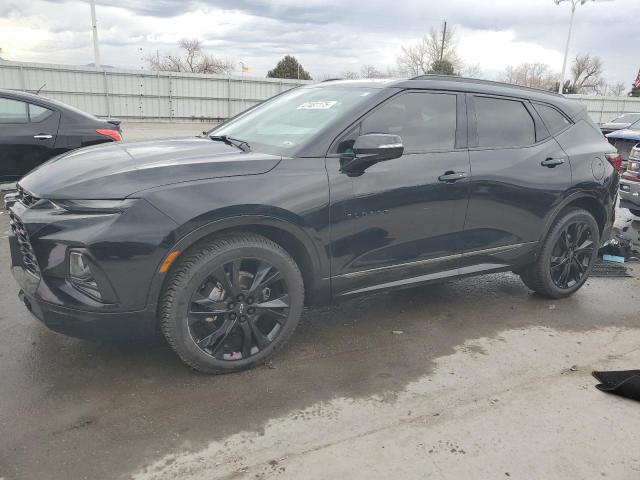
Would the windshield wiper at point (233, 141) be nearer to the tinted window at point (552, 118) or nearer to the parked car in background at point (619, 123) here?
the tinted window at point (552, 118)

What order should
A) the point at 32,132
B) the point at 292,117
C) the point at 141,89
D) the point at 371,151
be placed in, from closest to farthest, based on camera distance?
the point at 371,151, the point at 292,117, the point at 32,132, the point at 141,89

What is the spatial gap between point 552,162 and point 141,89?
22.1 m

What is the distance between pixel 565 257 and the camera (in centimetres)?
457

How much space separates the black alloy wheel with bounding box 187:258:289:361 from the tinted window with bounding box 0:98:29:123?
5494mm

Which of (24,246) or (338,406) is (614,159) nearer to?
(338,406)

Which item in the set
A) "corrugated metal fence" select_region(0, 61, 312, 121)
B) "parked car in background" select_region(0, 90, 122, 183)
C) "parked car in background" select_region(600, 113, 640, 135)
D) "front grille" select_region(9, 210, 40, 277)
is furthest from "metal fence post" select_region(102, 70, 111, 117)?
"front grille" select_region(9, 210, 40, 277)

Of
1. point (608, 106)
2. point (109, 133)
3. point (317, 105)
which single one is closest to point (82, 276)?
point (317, 105)

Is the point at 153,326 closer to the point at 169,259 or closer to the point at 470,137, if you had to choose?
the point at 169,259

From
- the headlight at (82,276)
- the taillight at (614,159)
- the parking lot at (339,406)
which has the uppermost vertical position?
the taillight at (614,159)

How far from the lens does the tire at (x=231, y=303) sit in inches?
112

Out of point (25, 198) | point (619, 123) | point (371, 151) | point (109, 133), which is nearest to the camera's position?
point (25, 198)

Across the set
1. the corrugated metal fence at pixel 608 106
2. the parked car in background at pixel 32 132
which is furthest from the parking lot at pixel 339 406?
the corrugated metal fence at pixel 608 106

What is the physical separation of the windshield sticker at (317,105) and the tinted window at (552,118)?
1.84 meters

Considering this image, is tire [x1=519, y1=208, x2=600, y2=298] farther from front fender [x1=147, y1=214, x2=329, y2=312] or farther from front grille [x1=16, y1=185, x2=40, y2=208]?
front grille [x1=16, y1=185, x2=40, y2=208]
